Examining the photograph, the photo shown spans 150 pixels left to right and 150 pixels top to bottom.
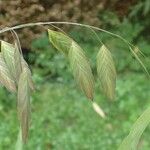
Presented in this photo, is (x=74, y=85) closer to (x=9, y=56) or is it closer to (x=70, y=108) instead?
(x=70, y=108)

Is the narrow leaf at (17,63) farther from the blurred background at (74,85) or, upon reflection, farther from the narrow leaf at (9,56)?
the blurred background at (74,85)

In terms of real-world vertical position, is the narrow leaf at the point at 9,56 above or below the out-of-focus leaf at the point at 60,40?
below

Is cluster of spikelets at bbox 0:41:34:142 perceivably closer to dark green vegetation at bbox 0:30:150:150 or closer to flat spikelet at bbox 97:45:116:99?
flat spikelet at bbox 97:45:116:99

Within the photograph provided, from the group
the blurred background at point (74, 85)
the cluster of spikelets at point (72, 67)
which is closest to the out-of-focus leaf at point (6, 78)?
the cluster of spikelets at point (72, 67)

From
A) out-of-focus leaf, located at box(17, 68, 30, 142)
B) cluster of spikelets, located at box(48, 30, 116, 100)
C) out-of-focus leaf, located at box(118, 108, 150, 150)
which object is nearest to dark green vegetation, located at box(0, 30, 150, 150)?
out-of-focus leaf, located at box(118, 108, 150, 150)

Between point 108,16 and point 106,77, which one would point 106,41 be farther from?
point 106,77

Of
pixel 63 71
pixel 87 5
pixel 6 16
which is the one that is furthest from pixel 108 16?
pixel 6 16
